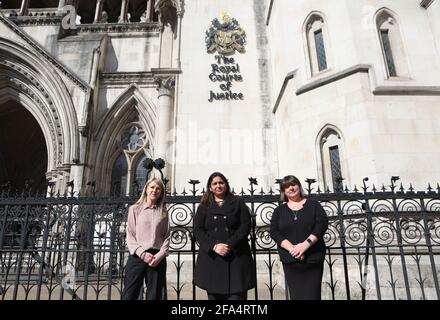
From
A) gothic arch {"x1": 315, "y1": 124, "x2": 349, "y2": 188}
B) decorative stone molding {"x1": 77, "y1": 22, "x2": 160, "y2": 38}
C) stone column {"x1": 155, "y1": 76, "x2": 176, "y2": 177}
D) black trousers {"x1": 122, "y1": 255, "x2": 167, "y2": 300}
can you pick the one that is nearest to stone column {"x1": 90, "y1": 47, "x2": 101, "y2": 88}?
decorative stone molding {"x1": 77, "y1": 22, "x2": 160, "y2": 38}

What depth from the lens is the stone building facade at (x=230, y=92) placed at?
7172mm

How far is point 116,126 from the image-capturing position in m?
12.6

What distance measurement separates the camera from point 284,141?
938 centimetres

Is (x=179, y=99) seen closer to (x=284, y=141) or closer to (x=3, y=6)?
(x=284, y=141)

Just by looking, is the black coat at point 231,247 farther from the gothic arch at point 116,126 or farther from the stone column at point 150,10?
the stone column at point 150,10

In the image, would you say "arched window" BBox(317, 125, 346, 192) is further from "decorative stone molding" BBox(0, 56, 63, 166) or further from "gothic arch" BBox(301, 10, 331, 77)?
"decorative stone molding" BBox(0, 56, 63, 166)

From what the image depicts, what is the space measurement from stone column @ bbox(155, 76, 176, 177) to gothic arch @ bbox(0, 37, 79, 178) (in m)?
3.13

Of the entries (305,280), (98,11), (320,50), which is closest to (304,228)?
(305,280)

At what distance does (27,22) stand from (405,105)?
50.1 ft

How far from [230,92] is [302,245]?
8.71 meters

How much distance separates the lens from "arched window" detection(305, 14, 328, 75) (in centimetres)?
845

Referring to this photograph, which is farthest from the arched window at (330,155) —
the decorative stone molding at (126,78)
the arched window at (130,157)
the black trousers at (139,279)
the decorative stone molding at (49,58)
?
the decorative stone molding at (49,58)

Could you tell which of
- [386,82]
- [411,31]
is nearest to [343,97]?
[386,82]
